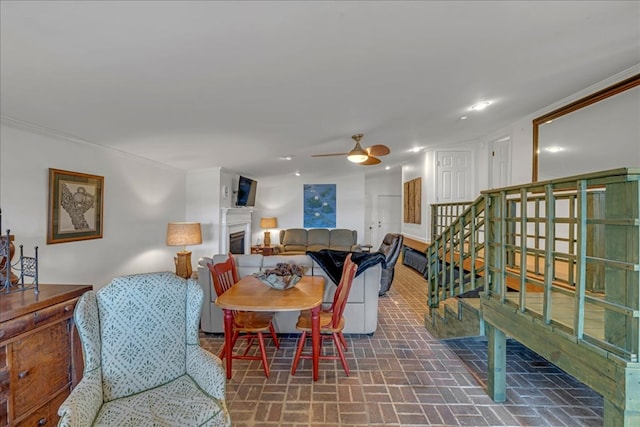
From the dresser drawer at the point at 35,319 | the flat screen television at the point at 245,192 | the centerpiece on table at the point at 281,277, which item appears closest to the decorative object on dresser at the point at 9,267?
the dresser drawer at the point at 35,319

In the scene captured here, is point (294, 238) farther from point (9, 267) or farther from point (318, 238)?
point (9, 267)

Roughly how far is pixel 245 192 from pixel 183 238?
250cm

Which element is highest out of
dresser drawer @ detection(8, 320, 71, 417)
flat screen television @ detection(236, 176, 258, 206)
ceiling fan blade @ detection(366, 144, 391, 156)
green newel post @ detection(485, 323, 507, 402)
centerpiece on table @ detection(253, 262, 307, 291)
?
ceiling fan blade @ detection(366, 144, 391, 156)

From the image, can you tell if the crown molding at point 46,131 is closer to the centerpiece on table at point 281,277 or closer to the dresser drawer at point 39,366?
the dresser drawer at point 39,366

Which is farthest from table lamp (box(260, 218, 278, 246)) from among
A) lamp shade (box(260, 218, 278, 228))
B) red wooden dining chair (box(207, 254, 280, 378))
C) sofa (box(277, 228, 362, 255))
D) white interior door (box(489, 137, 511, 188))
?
white interior door (box(489, 137, 511, 188))

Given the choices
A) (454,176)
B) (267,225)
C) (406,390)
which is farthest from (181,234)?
(454,176)

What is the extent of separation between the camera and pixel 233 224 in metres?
6.13

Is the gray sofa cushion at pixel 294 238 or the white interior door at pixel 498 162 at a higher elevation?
the white interior door at pixel 498 162

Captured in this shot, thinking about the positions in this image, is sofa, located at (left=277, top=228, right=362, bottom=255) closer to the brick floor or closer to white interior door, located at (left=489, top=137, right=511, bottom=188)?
white interior door, located at (left=489, top=137, right=511, bottom=188)

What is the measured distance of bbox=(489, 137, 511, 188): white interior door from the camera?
5.49 m

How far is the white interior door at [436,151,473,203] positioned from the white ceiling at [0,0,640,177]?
2521mm

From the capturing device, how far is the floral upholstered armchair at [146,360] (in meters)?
1.37

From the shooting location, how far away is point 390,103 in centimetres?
300

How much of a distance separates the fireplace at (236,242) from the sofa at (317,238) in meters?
1.07
